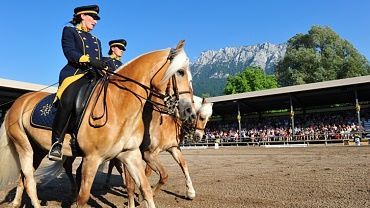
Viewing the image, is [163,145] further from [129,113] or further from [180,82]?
[180,82]

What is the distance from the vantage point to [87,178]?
16.2ft

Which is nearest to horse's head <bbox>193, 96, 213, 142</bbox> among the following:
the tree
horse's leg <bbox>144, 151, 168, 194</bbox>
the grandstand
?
horse's leg <bbox>144, 151, 168, 194</bbox>

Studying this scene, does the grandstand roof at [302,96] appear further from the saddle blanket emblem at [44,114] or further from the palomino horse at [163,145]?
the saddle blanket emblem at [44,114]

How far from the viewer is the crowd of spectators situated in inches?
1145

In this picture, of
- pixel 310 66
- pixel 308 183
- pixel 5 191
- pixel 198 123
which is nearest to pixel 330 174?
pixel 308 183

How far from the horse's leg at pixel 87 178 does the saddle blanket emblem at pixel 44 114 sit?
126 cm

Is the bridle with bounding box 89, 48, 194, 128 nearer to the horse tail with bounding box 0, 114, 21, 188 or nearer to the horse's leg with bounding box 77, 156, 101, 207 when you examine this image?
the horse's leg with bounding box 77, 156, 101, 207

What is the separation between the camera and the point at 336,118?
32156 millimetres

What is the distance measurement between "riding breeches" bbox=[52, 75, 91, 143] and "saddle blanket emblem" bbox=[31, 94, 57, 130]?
426 millimetres

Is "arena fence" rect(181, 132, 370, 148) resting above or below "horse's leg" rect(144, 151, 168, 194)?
above

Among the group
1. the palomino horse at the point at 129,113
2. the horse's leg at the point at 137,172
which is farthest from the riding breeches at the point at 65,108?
the horse's leg at the point at 137,172

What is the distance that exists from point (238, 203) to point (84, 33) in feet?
12.8

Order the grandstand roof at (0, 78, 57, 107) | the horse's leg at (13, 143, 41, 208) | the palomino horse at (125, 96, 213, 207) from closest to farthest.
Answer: the horse's leg at (13, 143, 41, 208), the palomino horse at (125, 96, 213, 207), the grandstand roof at (0, 78, 57, 107)

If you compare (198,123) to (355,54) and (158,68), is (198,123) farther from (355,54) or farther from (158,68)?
(355,54)
